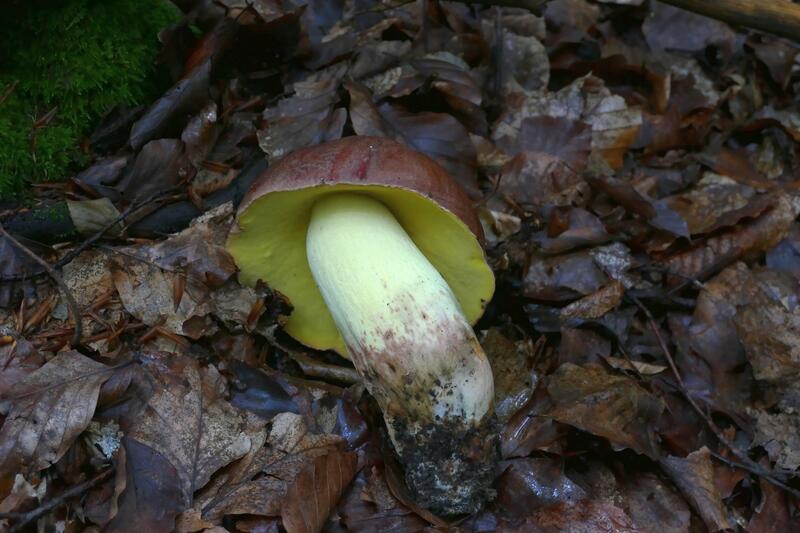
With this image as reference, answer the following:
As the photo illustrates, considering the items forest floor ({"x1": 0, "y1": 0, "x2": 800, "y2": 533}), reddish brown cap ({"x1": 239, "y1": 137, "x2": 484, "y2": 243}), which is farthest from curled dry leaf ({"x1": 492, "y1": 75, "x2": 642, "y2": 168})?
reddish brown cap ({"x1": 239, "y1": 137, "x2": 484, "y2": 243})

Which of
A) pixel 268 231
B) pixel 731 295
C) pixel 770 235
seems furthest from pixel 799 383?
pixel 268 231

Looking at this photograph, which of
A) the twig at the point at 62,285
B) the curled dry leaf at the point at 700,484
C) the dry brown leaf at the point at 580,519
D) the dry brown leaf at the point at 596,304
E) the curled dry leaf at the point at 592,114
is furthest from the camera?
the curled dry leaf at the point at 592,114

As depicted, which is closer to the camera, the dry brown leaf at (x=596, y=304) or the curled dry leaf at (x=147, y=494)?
the curled dry leaf at (x=147, y=494)

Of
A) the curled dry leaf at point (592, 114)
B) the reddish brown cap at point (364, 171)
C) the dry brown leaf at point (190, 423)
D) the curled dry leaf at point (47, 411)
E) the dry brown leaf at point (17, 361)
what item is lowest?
the curled dry leaf at point (592, 114)

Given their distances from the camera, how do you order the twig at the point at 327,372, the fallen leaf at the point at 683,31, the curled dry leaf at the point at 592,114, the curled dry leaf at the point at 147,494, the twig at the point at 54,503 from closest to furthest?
1. the twig at the point at 54,503
2. the curled dry leaf at the point at 147,494
3. the twig at the point at 327,372
4. the curled dry leaf at the point at 592,114
5. the fallen leaf at the point at 683,31

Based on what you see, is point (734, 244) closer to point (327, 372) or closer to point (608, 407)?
point (608, 407)

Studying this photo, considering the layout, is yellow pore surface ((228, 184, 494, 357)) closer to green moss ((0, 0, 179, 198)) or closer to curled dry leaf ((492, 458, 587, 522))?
curled dry leaf ((492, 458, 587, 522))

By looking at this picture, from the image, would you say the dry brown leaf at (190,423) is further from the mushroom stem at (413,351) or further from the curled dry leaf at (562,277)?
the curled dry leaf at (562,277)

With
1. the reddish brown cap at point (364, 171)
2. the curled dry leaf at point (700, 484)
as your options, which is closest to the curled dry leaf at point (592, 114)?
the reddish brown cap at point (364, 171)
